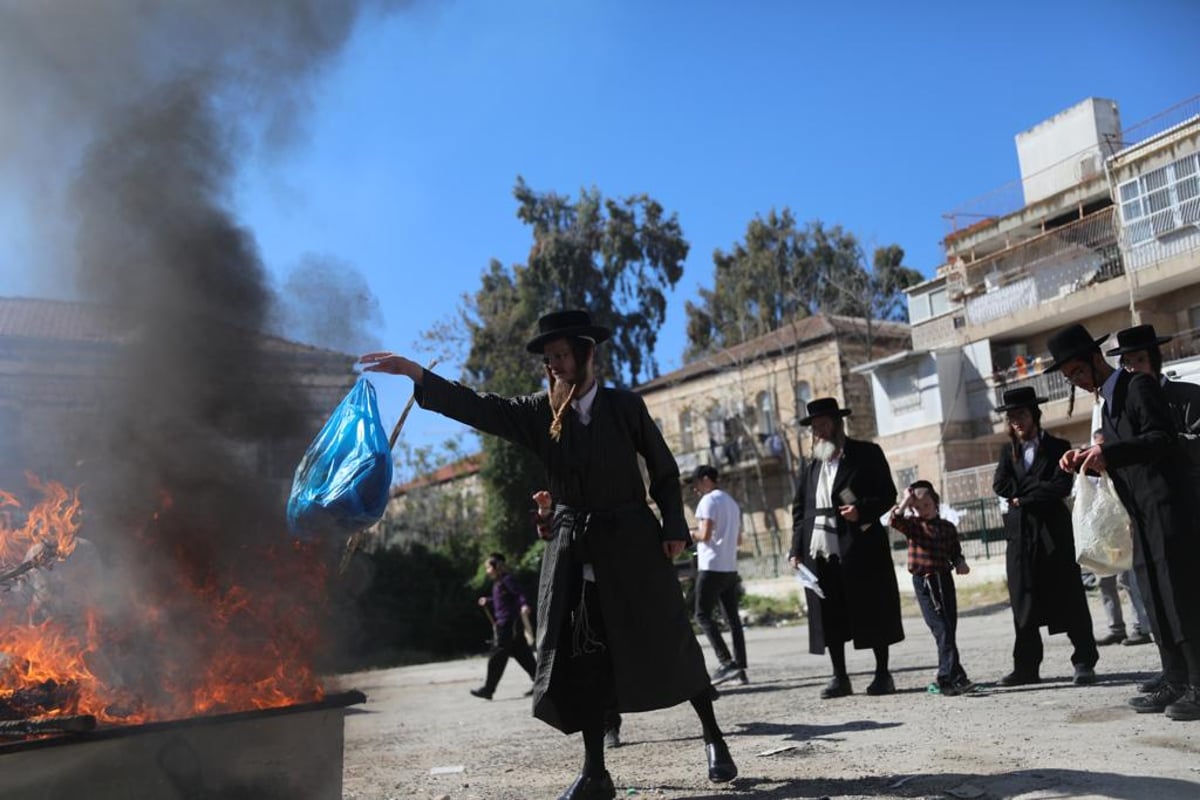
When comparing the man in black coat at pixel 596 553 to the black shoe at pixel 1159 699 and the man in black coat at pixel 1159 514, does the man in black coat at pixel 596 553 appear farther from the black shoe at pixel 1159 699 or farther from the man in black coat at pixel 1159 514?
the black shoe at pixel 1159 699

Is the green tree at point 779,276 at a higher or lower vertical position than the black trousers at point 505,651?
higher

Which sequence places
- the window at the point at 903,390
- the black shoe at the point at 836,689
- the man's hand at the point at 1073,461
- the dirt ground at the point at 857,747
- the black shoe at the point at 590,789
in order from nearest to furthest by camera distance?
the dirt ground at the point at 857,747, the black shoe at the point at 590,789, the man's hand at the point at 1073,461, the black shoe at the point at 836,689, the window at the point at 903,390

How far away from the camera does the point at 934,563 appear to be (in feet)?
24.5

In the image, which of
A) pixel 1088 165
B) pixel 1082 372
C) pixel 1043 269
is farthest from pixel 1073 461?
pixel 1088 165

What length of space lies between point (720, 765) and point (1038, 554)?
3.48 metres

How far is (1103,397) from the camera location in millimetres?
5555

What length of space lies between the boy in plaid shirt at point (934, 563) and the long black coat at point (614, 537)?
10.1 ft

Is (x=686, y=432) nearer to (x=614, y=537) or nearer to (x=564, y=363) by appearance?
(x=564, y=363)

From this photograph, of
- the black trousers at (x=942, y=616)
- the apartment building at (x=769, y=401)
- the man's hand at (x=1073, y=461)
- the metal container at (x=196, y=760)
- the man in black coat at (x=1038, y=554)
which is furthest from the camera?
the apartment building at (x=769, y=401)

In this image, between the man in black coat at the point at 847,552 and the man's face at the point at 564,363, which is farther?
the man in black coat at the point at 847,552

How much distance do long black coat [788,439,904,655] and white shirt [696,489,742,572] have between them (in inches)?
77.5

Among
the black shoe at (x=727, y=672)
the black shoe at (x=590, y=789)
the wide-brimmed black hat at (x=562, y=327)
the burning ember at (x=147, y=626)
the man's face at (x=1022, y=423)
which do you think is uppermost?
the wide-brimmed black hat at (x=562, y=327)

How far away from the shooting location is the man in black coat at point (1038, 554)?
6.93m

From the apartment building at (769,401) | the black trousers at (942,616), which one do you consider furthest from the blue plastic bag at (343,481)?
the apartment building at (769,401)
